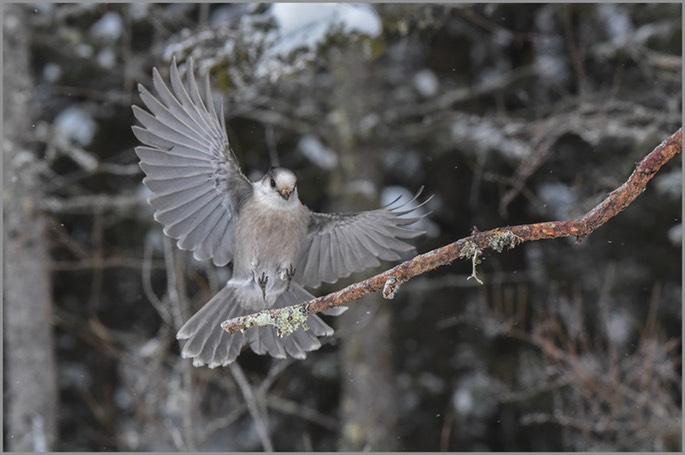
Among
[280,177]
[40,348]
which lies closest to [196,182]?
[280,177]

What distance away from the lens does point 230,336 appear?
12.7ft

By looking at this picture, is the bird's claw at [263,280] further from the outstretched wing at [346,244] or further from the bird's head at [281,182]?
the bird's head at [281,182]

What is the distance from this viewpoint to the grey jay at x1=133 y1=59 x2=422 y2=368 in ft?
11.7

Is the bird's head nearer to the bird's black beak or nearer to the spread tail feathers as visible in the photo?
the bird's black beak

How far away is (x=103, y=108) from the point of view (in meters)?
8.49

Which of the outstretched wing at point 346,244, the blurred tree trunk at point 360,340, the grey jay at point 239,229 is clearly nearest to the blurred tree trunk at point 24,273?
the blurred tree trunk at point 360,340

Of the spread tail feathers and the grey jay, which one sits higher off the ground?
the grey jay

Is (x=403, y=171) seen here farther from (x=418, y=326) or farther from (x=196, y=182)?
(x=196, y=182)

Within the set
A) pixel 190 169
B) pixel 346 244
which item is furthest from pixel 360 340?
pixel 190 169

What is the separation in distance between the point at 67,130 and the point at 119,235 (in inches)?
41.1

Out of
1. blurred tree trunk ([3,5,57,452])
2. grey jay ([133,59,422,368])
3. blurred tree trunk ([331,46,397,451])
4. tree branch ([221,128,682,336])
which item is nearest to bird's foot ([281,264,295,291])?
grey jay ([133,59,422,368])

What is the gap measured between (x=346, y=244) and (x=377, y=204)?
131 inches

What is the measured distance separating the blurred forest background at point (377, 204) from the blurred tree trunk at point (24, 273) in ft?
0.06

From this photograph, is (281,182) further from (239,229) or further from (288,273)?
(288,273)
